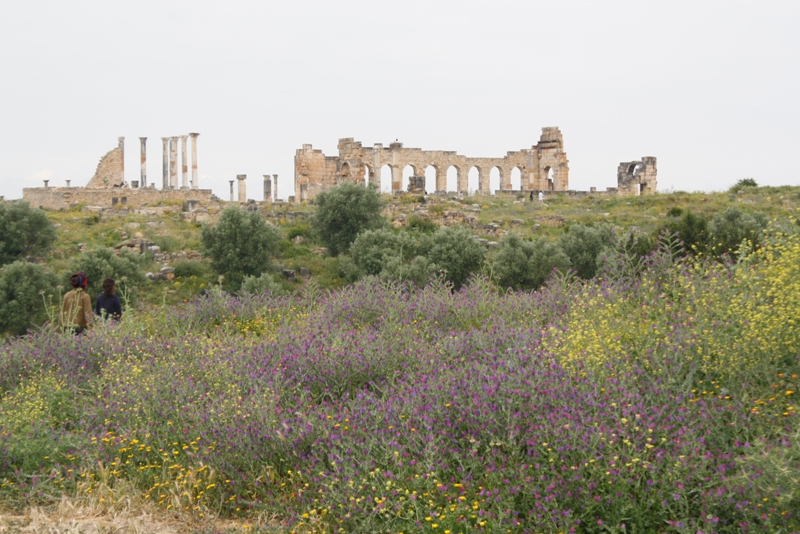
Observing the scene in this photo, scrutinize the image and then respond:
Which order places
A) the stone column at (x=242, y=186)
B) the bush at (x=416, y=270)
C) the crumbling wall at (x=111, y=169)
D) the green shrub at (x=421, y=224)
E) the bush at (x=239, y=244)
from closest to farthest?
the bush at (x=416, y=270) → the bush at (x=239, y=244) → the green shrub at (x=421, y=224) → the stone column at (x=242, y=186) → the crumbling wall at (x=111, y=169)

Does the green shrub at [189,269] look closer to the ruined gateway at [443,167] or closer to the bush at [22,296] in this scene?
the bush at [22,296]

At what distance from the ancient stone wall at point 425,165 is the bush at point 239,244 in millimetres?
17021

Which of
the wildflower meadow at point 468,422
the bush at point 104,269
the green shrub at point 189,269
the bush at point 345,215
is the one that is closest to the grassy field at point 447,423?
the wildflower meadow at point 468,422

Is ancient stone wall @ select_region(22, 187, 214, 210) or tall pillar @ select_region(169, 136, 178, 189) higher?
tall pillar @ select_region(169, 136, 178, 189)

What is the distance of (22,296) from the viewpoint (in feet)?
75.8

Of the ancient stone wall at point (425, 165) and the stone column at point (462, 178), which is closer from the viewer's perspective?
the ancient stone wall at point (425, 165)

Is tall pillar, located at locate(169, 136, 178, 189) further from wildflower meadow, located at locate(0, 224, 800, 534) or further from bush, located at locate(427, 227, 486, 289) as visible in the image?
wildflower meadow, located at locate(0, 224, 800, 534)

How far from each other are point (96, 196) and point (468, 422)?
4544 centimetres

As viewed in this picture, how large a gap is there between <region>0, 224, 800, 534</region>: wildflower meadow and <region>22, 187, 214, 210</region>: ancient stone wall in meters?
39.3

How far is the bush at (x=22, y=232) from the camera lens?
28484 mm

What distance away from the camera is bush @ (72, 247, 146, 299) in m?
24.4

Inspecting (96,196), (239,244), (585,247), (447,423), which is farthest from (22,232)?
(447,423)

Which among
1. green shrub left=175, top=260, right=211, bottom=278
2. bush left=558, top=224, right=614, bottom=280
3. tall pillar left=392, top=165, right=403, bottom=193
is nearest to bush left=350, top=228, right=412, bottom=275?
bush left=558, top=224, right=614, bottom=280

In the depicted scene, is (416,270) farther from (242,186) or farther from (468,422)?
(242,186)
